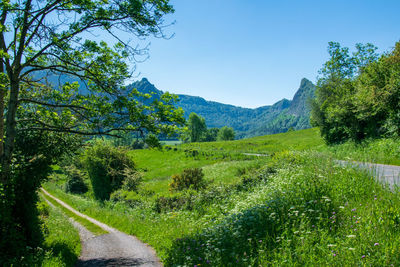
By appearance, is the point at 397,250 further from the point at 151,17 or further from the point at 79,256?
the point at 79,256

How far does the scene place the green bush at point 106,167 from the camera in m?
26.5

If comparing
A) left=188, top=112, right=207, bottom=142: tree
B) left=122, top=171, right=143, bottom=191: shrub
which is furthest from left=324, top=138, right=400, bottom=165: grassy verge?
left=188, top=112, right=207, bottom=142: tree

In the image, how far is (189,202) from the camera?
47.3 ft

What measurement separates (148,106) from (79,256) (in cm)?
609

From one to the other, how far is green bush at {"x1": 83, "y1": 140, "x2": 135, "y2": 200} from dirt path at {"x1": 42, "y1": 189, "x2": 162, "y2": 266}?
1505 cm

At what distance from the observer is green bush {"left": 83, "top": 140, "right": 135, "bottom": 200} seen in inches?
1043


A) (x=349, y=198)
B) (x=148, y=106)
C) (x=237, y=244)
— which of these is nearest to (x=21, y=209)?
(x=148, y=106)

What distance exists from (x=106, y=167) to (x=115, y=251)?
18.5 metres

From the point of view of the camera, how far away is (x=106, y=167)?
26.3 m

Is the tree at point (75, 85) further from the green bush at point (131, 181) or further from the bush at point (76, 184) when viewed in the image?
the bush at point (76, 184)

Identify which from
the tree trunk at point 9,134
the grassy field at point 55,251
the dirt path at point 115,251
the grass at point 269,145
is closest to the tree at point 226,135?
the grass at point 269,145

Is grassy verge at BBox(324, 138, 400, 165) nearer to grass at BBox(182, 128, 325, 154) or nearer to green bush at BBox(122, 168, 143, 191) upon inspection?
green bush at BBox(122, 168, 143, 191)

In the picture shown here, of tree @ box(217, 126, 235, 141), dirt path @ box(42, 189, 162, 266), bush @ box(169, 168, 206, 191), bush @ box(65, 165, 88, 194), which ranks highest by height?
tree @ box(217, 126, 235, 141)

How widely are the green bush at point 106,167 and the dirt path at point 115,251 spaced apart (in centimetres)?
1505
